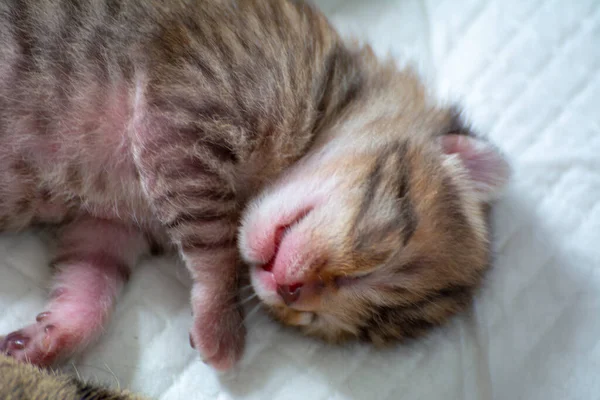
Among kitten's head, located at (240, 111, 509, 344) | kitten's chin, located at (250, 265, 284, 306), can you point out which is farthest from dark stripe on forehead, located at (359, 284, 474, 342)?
kitten's chin, located at (250, 265, 284, 306)

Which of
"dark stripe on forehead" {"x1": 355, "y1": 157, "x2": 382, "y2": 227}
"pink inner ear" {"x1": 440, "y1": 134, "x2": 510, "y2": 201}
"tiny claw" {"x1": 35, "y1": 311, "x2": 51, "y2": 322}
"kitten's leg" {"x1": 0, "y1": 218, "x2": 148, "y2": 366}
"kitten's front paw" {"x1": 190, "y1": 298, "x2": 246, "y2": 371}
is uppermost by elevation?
"pink inner ear" {"x1": 440, "y1": 134, "x2": 510, "y2": 201}

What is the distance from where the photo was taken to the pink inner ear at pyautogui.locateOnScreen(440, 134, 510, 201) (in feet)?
4.38

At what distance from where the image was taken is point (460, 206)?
129 cm

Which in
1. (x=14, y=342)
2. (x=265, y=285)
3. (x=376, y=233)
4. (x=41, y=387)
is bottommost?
(x=14, y=342)

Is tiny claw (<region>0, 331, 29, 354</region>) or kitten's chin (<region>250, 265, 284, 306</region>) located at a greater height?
kitten's chin (<region>250, 265, 284, 306</region>)

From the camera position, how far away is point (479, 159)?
134cm

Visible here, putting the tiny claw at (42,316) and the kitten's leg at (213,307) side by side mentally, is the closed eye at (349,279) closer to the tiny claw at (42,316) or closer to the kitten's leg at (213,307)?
the kitten's leg at (213,307)

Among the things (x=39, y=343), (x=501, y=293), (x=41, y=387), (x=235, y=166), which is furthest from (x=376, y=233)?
(x=39, y=343)

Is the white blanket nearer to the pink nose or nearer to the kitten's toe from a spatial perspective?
the kitten's toe

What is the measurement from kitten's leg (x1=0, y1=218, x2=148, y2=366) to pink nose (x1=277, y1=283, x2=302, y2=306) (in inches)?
18.9

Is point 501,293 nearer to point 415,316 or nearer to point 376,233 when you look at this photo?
point 415,316

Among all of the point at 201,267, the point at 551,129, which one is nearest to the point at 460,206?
the point at 551,129

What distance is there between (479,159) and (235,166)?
0.59 metres

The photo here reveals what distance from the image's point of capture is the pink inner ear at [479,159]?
4.38 feet
